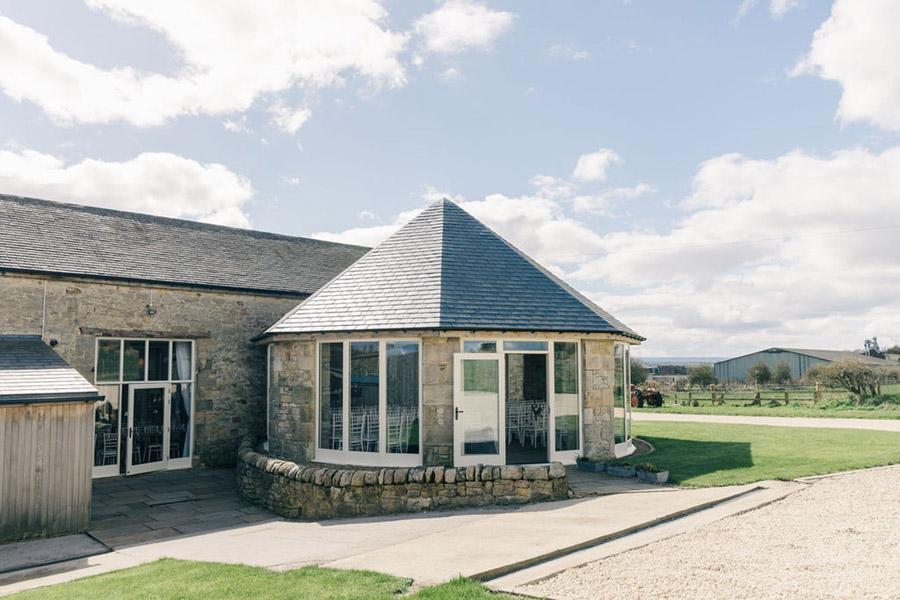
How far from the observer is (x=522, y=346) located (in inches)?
458

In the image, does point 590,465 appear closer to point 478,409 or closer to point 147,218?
point 478,409

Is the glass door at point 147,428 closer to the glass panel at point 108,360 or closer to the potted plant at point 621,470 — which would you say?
the glass panel at point 108,360

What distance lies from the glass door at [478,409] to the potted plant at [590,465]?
A: 5.34 ft

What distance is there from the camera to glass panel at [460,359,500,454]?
11023mm

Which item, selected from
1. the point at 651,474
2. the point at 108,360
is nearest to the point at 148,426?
the point at 108,360

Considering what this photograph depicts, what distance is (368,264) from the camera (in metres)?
14.0

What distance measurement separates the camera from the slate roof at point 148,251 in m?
14.1

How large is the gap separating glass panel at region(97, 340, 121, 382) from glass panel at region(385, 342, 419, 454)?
24.5 ft

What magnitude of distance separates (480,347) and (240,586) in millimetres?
6220

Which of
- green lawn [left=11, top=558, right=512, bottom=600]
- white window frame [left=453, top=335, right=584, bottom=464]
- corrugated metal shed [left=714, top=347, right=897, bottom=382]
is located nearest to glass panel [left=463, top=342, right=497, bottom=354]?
white window frame [left=453, top=335, right=584, bottom=464]

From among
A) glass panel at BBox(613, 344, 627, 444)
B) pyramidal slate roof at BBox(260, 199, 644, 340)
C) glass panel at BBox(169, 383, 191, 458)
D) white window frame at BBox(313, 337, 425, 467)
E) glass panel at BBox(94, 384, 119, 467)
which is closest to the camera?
white window frame at BBox(313, 337, 425, 467)

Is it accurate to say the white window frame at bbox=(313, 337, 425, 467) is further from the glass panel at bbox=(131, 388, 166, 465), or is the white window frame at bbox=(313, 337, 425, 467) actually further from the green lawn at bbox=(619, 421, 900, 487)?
the glass panel at bbox=(131, 388, 166, 465)

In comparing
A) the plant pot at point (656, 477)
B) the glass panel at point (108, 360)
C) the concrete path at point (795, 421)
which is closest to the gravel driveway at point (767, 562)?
the plant pot at point (656, 477)

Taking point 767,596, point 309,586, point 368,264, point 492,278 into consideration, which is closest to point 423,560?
point 309,586
